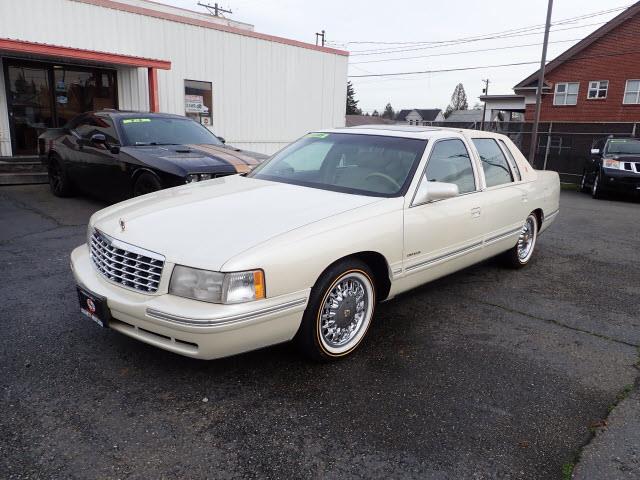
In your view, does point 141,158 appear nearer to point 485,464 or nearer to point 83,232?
point 83,232

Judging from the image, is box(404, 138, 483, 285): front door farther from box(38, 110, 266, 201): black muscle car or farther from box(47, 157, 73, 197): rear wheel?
box(47, 157, 73, 197): rear wheel

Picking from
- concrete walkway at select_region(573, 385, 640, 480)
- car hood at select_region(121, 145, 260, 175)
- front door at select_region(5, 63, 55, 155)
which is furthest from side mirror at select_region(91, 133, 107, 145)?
concrete walkway at select_region(573, 385, 640, 480)

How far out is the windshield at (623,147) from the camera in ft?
42.1

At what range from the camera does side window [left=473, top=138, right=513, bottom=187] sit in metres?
4.80

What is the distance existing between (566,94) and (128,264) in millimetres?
33051

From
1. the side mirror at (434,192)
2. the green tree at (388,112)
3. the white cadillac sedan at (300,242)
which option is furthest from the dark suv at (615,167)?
the green tree at (388,112)

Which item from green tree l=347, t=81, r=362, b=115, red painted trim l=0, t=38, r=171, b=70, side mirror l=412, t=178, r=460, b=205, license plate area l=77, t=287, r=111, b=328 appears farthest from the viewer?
green tree l=347, t=81, r=362, b=115

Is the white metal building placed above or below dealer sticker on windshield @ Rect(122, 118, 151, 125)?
above

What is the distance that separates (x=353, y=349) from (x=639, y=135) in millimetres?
16621

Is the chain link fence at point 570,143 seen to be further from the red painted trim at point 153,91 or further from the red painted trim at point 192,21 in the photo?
the red painted trim at point 153,91

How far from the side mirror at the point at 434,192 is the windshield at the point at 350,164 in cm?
12

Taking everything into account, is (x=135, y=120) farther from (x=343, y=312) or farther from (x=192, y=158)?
(x=343, y=312)

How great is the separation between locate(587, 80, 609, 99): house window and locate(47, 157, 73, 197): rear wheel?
29.4 meters

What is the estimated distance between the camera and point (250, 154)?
7949mm
